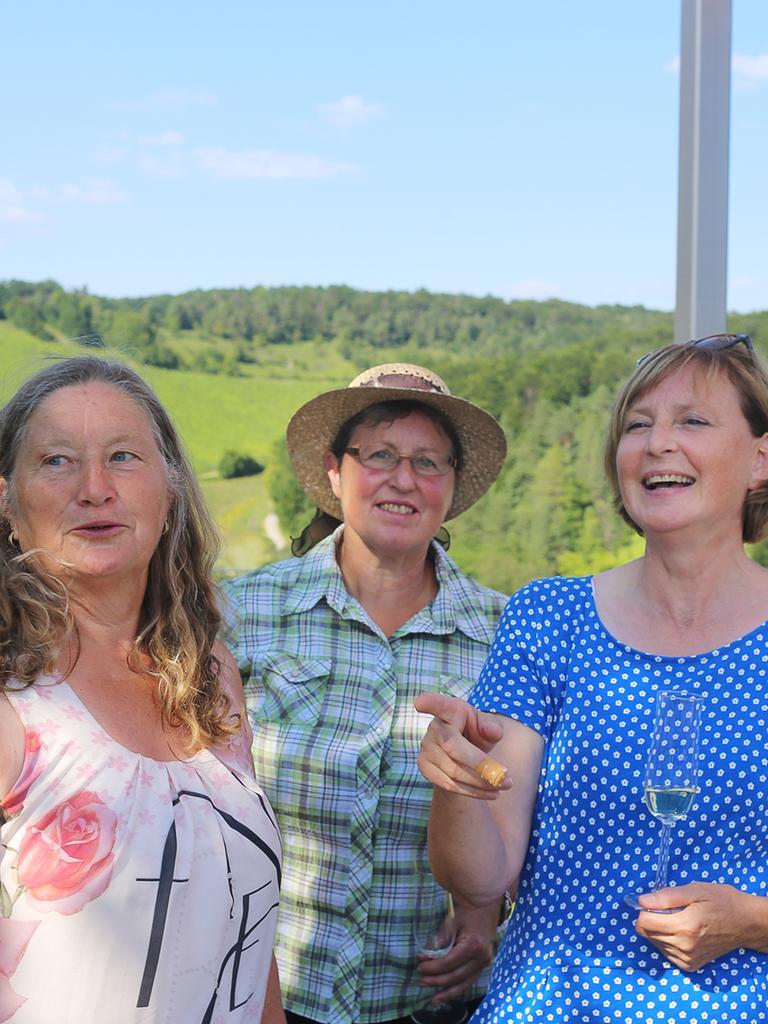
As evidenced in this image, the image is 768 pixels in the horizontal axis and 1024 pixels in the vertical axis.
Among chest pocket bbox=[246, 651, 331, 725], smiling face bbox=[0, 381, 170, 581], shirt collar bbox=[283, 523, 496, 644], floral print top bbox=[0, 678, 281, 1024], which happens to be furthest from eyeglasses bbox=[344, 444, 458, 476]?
floral print top bbox=[0, 678, 281, 1024]

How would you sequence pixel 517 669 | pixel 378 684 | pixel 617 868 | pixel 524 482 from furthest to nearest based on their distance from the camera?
1. pixel 524 482
2. pixel 378 684
3. pixel 517 669
4. pixel 617 868

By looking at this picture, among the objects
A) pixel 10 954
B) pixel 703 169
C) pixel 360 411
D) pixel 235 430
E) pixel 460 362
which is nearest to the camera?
pixel 10 954

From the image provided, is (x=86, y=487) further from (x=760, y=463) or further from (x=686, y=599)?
(x=760, y=463)

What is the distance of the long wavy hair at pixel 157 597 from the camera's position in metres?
1.75

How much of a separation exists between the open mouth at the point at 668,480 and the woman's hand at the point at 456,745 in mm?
561

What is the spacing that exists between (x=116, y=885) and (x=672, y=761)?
87cm

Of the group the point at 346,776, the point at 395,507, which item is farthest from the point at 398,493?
the point at 346,776

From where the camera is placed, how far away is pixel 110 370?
2.01 metres

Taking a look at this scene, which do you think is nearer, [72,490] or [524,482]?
[72,490]

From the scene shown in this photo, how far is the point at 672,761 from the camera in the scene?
1.71 meters

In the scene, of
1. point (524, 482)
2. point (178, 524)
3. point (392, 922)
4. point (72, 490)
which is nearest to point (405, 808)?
point (392, 922)

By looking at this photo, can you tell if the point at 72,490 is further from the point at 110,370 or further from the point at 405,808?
the point at 405,808

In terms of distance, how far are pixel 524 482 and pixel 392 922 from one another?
1.93 metres

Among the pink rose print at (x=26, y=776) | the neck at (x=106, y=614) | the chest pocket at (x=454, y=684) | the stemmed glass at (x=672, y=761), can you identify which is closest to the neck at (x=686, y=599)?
the stemmed glass at (x=672, y=761)
